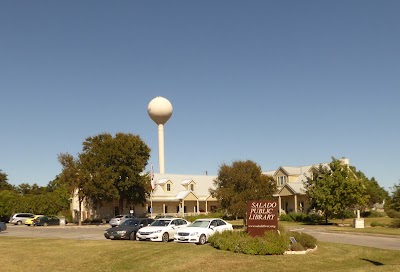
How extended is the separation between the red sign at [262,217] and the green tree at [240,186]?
1500cm

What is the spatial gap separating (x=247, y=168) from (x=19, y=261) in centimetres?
2318

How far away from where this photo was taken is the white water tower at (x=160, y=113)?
8481 centimetres

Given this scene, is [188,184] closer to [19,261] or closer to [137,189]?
[137,189]

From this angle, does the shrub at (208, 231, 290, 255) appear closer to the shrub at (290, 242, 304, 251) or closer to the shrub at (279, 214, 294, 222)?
the shrub at (290, 242, 304, 251)

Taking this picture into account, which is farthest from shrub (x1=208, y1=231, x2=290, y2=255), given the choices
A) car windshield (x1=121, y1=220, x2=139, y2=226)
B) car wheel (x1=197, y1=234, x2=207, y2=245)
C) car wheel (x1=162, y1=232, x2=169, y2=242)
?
car windshield (x1=121, y1=220, x2=139, y2=226)

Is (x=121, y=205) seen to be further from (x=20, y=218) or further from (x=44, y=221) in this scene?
(x=20, y=218)

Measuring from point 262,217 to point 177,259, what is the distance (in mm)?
5373

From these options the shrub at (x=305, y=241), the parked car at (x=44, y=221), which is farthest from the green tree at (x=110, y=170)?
the shrub at (x=305, y=241)

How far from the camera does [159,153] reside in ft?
→ 293

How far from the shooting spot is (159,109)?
84.8 meters

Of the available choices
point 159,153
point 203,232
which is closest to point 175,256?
point 203,232

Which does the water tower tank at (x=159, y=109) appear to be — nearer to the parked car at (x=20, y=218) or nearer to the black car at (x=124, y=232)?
the parked car at (x=20, y=218)

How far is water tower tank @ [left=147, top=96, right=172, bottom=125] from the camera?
84750 mm

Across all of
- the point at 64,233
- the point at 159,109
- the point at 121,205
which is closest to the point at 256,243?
the point at 64,233
